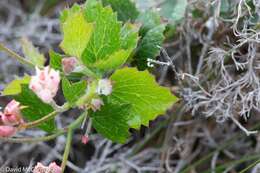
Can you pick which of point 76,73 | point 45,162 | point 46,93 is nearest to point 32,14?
point 45,162

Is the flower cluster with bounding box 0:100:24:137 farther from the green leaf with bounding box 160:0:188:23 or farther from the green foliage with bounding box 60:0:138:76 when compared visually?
the green leaf with bounding box 160:0:188:23

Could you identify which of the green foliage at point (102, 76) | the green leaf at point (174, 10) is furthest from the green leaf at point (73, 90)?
the green leaf at point (174, 10)

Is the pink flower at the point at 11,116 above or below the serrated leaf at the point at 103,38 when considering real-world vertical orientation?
below

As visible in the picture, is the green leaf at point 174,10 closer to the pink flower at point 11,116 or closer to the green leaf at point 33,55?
the green leaf at point 33,55

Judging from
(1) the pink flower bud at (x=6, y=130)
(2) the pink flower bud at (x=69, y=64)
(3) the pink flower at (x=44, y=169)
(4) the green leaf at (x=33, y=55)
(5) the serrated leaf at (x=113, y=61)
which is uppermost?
(4) the green leaf at (x=33, y=55)

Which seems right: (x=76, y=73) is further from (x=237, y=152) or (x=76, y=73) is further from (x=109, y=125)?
(x=237, y=152)

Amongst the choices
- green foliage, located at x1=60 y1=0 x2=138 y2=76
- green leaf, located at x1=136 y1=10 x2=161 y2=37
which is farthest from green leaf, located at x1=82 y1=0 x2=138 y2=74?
green leaf, located at x1=136 y1=10 x2=161 y2=37
